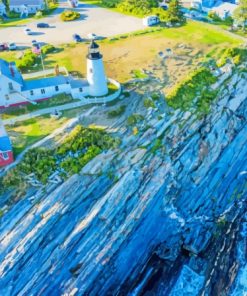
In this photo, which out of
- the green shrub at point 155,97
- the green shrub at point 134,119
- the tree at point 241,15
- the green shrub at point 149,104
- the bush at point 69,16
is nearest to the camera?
the green shrub at point 134,119

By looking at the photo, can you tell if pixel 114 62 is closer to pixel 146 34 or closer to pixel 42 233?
pixel 146 34

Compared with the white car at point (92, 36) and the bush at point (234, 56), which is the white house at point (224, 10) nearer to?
the bush at point (234, 56)

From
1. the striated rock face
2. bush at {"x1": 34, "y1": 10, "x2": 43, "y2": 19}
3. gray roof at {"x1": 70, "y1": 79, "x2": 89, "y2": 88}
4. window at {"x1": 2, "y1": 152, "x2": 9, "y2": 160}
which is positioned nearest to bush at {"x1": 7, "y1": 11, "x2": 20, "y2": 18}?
bush at {"x1": 34, "y1": 10, "x2": 43, "y2": 19}

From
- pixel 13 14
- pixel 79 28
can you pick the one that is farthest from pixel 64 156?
pixel 13 14

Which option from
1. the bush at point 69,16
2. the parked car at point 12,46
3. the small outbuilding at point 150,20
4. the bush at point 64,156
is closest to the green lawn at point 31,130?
the bush at point 64,156

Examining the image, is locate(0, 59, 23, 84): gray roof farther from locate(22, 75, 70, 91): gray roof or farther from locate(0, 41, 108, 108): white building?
locate(22, 75, 70, 91): gray roof

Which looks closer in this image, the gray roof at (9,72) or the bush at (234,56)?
the gray roof at (9,72)

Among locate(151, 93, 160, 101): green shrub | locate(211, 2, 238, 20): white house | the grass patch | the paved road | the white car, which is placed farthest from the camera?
locate(211, 2, 238, 20): white house
